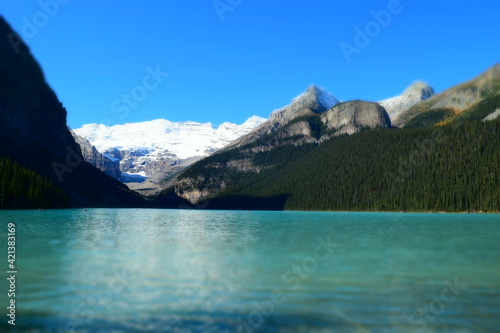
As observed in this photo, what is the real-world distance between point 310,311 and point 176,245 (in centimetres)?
3231

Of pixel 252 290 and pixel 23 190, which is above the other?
pixel 23 190

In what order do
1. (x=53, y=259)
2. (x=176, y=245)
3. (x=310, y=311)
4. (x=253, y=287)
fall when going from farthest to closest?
(x=176, y=245)
(x=53, y=259)
(x=253, y=287)
(x=310, y=311)

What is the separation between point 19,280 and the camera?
91.7 feet

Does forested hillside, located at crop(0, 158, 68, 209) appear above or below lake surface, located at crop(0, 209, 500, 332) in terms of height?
above

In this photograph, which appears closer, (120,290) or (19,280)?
(120,290)

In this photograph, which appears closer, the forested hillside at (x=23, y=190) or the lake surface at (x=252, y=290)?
the lake surface at (x=252, y=290)

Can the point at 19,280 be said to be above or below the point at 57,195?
below

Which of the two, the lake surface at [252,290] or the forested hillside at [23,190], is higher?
the forested hillside at [23,190]

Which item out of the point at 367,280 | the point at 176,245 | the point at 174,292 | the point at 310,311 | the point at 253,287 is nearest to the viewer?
the point at 310,311

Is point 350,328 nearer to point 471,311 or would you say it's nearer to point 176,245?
point 471,311

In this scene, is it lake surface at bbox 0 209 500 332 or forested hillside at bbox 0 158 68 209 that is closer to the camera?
lake surface at bbox 0 209 500 332

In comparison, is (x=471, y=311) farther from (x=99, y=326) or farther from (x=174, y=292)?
(x=99, y=326)

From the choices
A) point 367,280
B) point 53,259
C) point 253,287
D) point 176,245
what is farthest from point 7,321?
point 176,245

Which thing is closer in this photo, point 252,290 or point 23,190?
point 252,290
